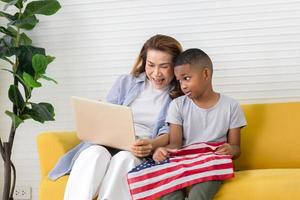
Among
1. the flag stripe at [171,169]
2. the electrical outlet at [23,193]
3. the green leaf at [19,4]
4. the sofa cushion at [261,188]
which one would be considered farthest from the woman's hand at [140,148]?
the electrical outlet at [23,193]

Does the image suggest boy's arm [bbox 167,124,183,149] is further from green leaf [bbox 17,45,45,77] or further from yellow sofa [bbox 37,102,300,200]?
green leaf [bbox 17,45,45,77]

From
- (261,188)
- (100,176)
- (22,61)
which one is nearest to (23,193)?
(22,61)

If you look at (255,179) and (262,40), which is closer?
(255,179)

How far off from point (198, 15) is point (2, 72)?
50.4 inches

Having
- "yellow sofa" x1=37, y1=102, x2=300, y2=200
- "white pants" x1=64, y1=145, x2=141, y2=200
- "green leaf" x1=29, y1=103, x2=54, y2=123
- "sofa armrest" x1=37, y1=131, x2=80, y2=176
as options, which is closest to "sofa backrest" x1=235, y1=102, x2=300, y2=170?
"yellow sofa" x1=37, y1=102, x2=300, y2=200

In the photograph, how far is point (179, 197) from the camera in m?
2.15

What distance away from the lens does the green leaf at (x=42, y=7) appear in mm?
2924

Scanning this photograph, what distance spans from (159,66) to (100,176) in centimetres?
66

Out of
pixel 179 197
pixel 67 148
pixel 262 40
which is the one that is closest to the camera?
pixel 179 197

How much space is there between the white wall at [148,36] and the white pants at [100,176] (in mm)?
1002

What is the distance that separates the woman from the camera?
7.22 feet

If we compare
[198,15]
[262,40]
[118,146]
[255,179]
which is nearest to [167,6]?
[198,15]

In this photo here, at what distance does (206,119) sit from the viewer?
2496mm

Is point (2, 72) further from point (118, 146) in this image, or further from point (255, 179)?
point (255, 179)
